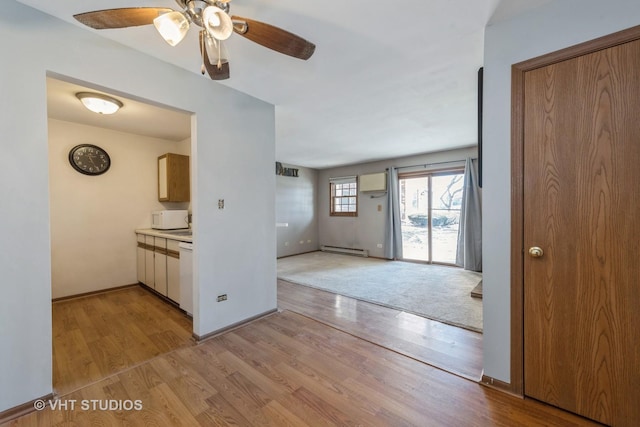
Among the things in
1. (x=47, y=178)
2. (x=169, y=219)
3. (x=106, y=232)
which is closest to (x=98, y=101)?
(x=47, y=178)

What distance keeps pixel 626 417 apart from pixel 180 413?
241 centimetres

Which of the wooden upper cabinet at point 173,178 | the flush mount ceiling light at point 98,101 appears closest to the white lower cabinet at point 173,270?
the wooden upper cabinet at point 173,178

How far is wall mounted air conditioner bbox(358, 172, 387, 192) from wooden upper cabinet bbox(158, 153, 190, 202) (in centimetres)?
385

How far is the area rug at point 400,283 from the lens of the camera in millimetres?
2970

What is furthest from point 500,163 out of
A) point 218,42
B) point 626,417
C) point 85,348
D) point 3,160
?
point 85,348

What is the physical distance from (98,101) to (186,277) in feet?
6.33

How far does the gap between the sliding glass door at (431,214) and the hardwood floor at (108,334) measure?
4.67 metres

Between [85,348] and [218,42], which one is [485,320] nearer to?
[218,42]

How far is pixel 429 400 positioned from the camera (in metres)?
1.58

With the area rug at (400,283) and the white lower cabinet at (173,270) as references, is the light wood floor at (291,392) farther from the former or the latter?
the area rug at (400,283)

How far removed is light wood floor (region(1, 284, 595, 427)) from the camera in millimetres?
1444

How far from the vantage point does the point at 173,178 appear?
391 cm

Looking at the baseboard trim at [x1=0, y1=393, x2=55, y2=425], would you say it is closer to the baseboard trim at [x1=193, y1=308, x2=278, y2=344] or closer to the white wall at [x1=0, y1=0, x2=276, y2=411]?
the white wall at [x1=0, y1=0, x2=276, y2=411]

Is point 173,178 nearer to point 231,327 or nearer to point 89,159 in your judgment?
point 89,159
